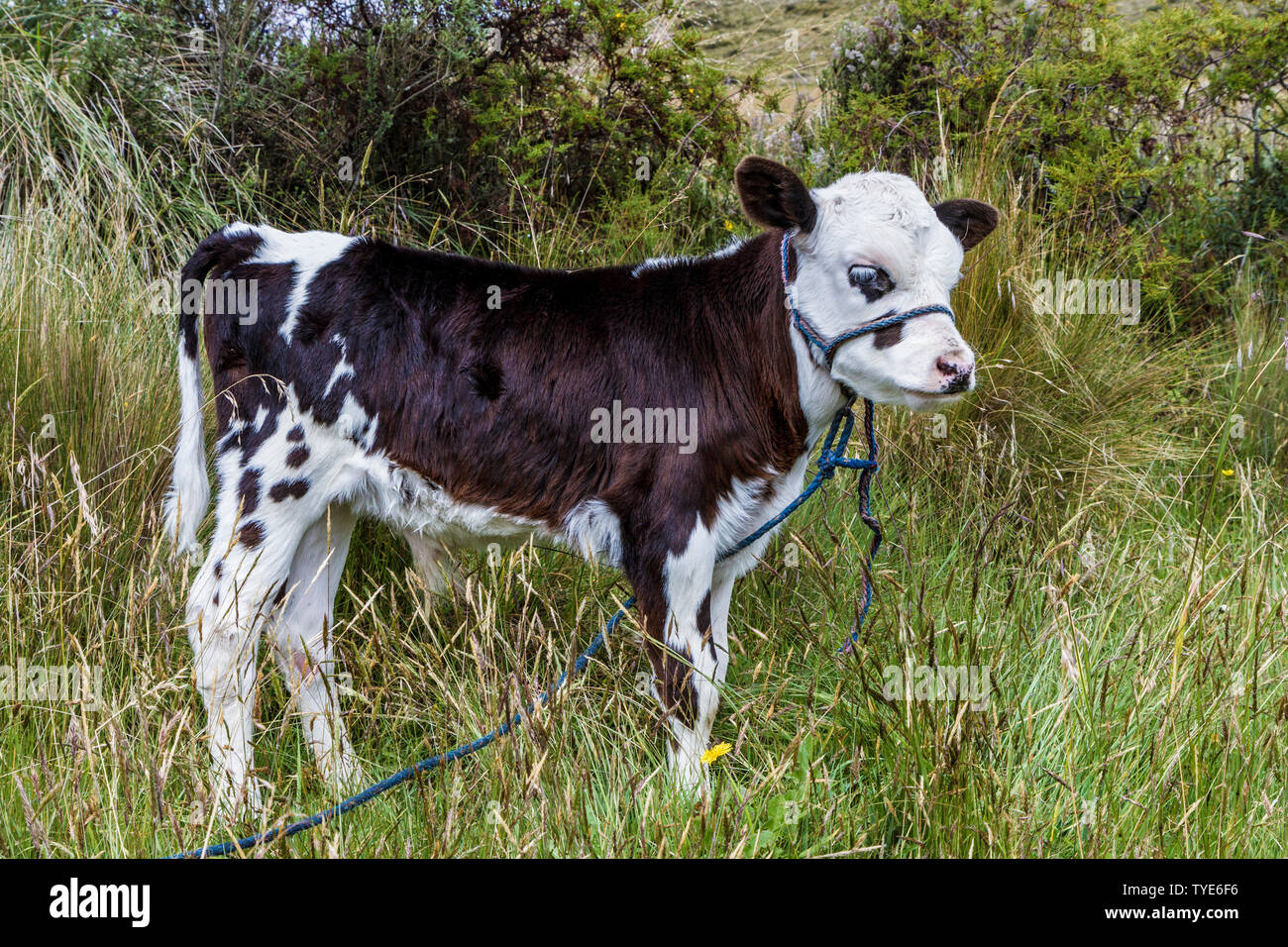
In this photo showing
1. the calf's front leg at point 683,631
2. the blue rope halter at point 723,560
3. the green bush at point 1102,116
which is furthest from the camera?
the green bush at point 1102,116

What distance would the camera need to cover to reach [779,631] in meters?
3.70

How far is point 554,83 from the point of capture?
6223 mm

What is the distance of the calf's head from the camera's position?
111 inches

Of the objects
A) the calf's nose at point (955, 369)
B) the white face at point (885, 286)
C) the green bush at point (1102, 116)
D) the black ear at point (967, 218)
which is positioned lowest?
the calf's nose at point (955, 369)

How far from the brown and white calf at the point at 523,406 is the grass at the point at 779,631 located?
21cm

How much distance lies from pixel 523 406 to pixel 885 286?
1.08 m

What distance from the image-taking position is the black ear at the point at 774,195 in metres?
2.92

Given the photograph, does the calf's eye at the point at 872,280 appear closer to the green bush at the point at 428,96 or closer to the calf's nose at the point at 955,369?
the calf's nose at the point at 955,369

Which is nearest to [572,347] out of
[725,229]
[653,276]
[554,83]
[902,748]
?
[653,276]

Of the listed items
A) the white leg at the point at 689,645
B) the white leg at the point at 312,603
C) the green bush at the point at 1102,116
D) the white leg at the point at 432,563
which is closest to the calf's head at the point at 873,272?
the white leg at the point at 689,645

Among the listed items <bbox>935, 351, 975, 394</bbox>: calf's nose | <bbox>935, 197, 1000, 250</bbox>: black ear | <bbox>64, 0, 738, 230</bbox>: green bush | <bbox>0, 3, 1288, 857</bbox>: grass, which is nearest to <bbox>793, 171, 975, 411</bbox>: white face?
<bbox>935, 351, 975, 394</bbox>: calf's nose

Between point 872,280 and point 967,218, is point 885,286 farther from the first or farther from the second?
point 967,218

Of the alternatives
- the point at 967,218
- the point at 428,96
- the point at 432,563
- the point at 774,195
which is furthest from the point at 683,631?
the point at 428,96
